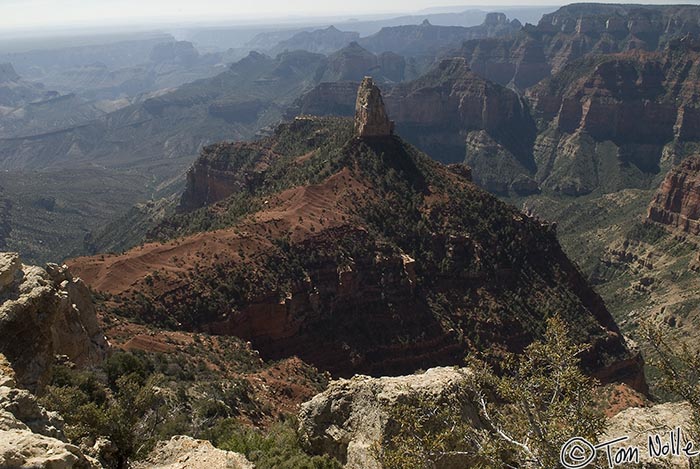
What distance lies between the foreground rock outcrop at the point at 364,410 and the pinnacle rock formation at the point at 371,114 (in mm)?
60247

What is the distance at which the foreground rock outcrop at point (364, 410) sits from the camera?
24.2m

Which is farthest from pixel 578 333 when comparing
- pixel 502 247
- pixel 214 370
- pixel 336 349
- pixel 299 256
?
pixel 214 370

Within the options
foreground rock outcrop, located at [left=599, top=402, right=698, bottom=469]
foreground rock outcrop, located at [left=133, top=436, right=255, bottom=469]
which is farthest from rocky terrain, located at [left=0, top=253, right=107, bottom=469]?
foreground rock outcrop, located at [left=599, top=402, right=698, bottom=469]

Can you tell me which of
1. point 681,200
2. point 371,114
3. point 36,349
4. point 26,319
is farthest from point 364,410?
point 681,200

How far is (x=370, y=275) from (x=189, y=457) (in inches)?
1655

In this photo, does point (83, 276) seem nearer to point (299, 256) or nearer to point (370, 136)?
point (299, 256)

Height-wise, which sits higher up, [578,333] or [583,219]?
[578,333]

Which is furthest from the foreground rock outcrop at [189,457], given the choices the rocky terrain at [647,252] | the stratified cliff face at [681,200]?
the stratified cliff face at [681,200]

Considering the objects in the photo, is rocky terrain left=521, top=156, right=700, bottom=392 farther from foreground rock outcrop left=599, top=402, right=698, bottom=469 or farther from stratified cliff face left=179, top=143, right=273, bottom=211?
stratified cliff face left=179, top=143, right=273, bottom=211

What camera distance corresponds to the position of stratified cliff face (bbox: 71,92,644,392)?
55.9m

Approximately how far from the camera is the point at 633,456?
62.7ft

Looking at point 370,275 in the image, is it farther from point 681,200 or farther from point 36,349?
point 681,200

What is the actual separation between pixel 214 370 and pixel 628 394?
153 ft

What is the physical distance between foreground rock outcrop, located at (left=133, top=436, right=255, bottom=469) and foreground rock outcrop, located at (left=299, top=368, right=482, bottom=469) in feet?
19.1
